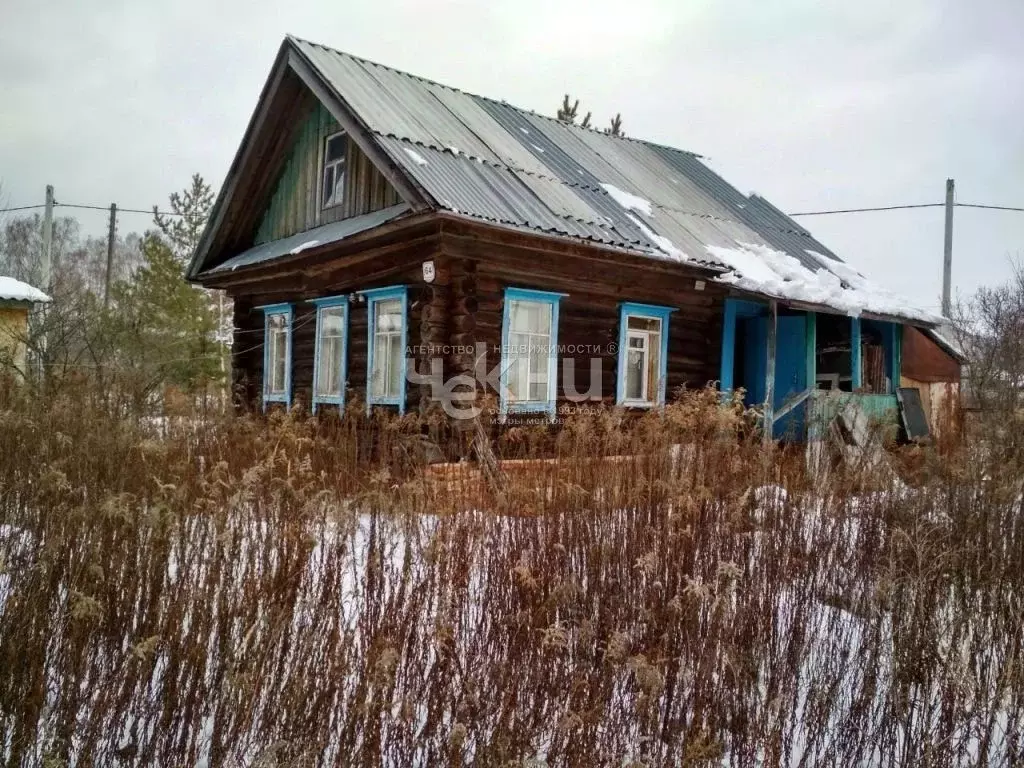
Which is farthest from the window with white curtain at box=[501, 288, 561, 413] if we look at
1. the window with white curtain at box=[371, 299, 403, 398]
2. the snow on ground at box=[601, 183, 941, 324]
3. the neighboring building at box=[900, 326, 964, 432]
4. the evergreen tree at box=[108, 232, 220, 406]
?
the evergreen tree at box=[108, 232, 220, 406]

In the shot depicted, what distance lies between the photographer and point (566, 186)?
10008mm

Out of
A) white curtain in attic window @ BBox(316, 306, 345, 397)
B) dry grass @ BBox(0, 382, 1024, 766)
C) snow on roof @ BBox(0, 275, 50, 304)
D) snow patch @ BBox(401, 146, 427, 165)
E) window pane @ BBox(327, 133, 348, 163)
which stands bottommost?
dry grass @ BBox(0, 382, 1024, 766)

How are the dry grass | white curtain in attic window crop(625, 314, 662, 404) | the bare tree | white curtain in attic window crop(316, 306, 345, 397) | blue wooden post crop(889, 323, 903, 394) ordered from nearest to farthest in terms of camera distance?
the dry grass, the bare tree, white curtain in attic window crop(625, 314, 662, 404), white curtain in attic window crop(316, 306, 345, 397), blue wooden post crop(889, 323, 903, 394)

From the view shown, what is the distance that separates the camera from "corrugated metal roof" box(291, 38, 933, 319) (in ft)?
27.6

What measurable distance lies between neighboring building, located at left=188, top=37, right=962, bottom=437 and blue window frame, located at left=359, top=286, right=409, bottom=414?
0.03 metres

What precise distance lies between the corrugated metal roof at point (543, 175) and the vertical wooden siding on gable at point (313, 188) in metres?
0.79

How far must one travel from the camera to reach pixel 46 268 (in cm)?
2317

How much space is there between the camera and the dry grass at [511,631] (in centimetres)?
292

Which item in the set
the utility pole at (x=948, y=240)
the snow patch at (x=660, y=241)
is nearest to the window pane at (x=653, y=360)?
the snow patch at (x=660, y=241)

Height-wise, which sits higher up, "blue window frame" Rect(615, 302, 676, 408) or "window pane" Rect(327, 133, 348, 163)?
"window pane" Rect(327, 133, 348, 163)

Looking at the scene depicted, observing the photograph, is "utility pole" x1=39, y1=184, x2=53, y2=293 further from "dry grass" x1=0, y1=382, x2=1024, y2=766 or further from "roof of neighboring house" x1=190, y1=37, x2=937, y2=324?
"dry grass" x1=0, y1=382, x2=1024, y2=766

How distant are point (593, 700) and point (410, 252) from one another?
6.57 m

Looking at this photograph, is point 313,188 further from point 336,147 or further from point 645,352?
point 645,352

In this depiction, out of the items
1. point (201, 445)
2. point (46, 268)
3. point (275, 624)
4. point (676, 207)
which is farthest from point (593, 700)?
point (46, 268)
